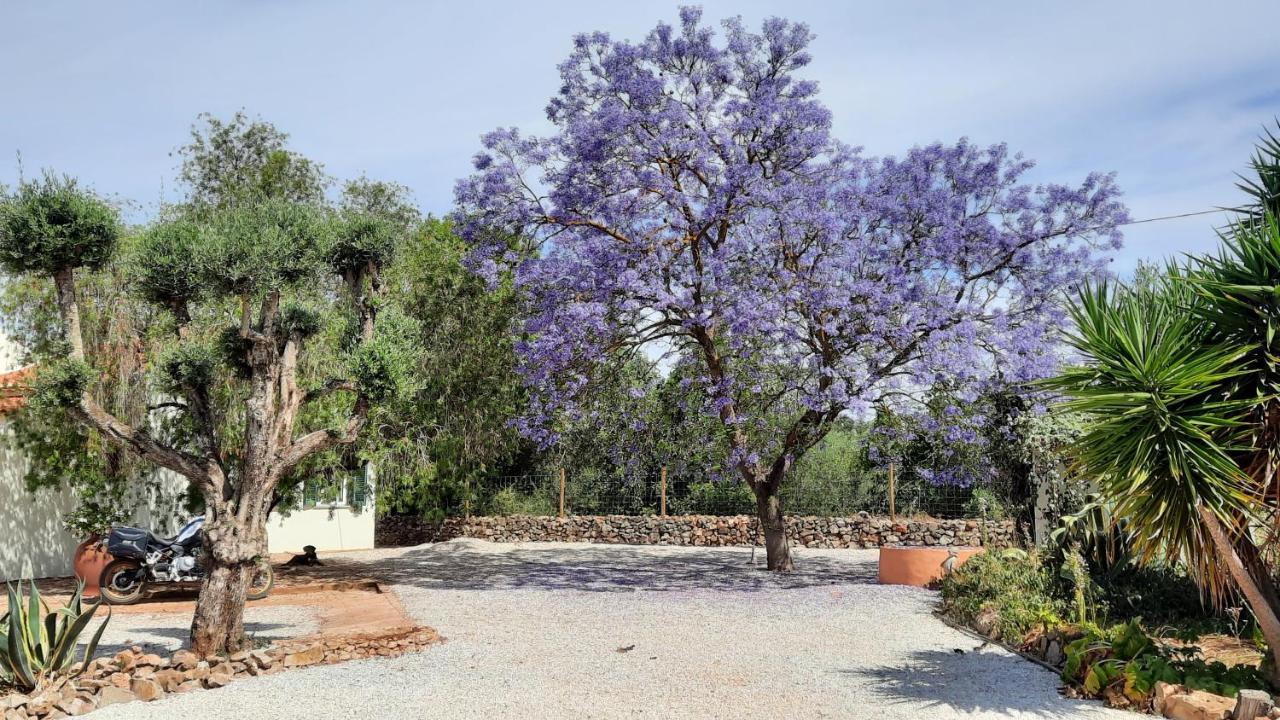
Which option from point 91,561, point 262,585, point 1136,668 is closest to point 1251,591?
point 1136,668

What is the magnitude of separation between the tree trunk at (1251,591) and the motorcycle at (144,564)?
9.75 meters

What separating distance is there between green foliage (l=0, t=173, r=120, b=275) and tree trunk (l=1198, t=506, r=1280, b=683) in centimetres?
851

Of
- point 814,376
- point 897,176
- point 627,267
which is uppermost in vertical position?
point 897,176

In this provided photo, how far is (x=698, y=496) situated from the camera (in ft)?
69.8

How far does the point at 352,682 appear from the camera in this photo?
684 cm

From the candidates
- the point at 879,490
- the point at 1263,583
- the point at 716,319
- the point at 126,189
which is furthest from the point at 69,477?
the point at 879,490

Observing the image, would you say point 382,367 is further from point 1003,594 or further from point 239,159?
point 239,159

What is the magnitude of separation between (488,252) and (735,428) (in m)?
4.50

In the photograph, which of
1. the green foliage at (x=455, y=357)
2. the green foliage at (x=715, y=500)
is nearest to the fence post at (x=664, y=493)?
the green foliage at (x=715, y=500)

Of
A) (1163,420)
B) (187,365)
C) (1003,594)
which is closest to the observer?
(1163,420)

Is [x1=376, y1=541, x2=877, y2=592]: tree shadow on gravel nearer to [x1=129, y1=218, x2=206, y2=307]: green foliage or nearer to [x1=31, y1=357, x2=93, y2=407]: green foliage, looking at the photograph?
[x1=31, y1=357, x2=93, y2=407]: green foliage

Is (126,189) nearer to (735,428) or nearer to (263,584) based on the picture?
(263,584)

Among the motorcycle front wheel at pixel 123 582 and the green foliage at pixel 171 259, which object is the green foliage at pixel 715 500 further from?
the green foliage at pixel 171 259

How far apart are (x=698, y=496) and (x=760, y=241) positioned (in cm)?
953
